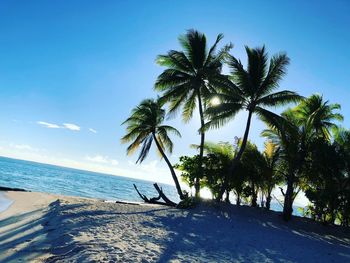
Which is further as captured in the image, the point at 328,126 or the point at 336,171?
the point at 328,126

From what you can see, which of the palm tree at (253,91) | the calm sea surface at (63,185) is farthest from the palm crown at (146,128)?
the calm sea surface at (63,185)

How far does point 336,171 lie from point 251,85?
6465mm

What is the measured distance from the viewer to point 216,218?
14.3 meters

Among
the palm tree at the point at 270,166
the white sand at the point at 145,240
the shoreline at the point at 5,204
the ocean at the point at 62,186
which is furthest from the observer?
the ocean at the point at 62,186

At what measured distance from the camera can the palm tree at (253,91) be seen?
17406mm

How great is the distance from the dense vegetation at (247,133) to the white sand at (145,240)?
18.1 ft

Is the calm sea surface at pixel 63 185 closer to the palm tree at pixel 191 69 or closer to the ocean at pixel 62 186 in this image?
the ocean at pixel 62 186

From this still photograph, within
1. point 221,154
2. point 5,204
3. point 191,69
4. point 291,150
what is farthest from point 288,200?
point 5,204

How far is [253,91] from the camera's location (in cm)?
1764

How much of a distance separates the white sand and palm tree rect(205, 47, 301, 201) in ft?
19.5

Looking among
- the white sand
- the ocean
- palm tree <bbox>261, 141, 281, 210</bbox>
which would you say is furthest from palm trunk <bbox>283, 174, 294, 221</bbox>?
the ocean

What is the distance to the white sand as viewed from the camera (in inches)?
294

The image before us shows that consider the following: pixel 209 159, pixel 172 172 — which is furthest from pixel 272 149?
pixel 172 172

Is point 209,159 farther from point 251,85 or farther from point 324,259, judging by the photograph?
point 324,259
